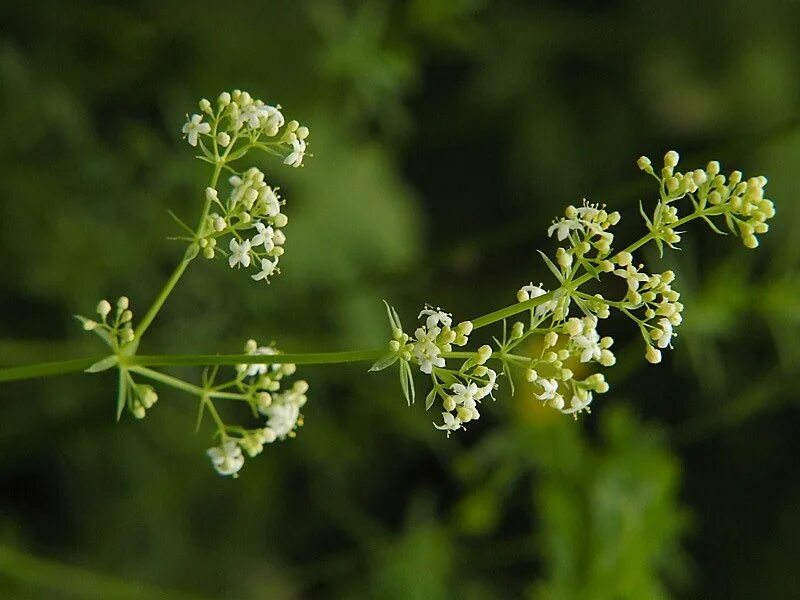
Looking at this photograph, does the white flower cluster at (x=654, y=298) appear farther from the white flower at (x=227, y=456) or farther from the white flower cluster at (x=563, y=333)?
the white flower at (x=227, y=456)

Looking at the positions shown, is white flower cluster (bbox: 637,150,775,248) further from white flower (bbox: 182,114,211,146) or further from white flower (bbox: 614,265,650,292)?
white flower (bbox: 182,114,211,146)

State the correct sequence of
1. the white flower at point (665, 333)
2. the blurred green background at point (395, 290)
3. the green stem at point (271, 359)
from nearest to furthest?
1. the green stem at point (271, 359)
2. the white flower at point (665, 333)
3. the blurred green background at point (395, 290)

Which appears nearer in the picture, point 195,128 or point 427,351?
point 427,351

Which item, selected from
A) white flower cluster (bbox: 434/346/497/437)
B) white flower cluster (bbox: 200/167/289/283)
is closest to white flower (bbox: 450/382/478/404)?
white flower cluster (bbox: 434/346/497/437)

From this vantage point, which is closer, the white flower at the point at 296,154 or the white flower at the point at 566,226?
the white flower at the point at 566,226

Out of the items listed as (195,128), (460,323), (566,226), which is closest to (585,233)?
(566,226)

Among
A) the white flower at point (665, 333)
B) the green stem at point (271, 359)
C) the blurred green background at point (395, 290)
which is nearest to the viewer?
the green stem at point (271, 359)

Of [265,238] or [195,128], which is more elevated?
[195,128]

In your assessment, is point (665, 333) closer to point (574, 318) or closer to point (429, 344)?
point (574, 318)

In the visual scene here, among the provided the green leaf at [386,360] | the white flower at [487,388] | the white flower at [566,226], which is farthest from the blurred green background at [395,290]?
the green leaf at [386,360]
